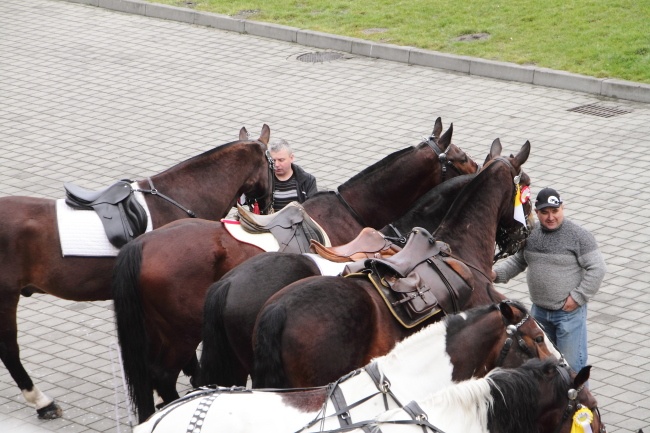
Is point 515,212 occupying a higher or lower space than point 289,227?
higher

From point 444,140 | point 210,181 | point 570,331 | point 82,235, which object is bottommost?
point 570,331

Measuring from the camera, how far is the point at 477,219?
22.2 ft

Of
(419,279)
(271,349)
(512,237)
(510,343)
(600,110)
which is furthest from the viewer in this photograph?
(600,110)

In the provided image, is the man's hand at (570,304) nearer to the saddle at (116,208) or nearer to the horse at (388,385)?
the horse at (388,385)

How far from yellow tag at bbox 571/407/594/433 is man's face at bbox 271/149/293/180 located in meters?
4.30

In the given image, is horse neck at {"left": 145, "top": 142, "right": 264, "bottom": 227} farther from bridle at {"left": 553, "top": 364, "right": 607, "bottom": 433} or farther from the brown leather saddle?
bridle at {"left": 553, "top": 364, "right": 607, "bottom": 433}

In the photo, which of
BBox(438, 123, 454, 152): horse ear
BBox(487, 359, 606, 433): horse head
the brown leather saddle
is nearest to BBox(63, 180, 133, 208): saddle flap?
the brown leather saddle

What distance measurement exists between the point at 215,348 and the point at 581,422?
2.42m

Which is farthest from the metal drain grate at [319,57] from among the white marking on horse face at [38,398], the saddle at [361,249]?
the saddle at [361,249]

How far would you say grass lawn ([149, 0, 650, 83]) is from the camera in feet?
46.3

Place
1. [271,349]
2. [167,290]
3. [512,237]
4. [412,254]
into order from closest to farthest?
[271,349] → [412,254] → [167,290] → [512,237]

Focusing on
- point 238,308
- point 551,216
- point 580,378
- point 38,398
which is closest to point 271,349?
point 238,308

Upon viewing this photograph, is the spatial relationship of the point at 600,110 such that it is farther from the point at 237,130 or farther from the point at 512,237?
the point at 512,237

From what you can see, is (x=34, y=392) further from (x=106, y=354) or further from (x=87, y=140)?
(x=87, y=140)
